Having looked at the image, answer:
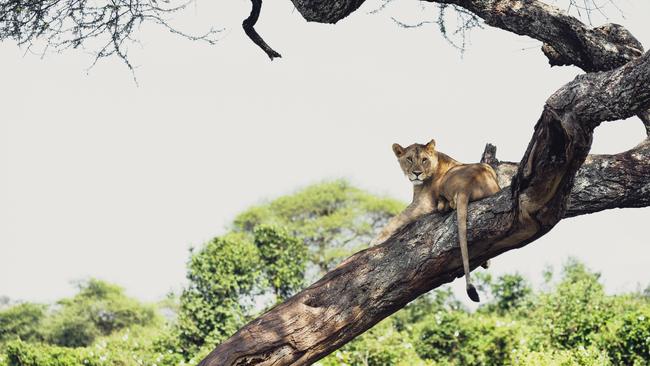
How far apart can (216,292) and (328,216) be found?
1416 cm

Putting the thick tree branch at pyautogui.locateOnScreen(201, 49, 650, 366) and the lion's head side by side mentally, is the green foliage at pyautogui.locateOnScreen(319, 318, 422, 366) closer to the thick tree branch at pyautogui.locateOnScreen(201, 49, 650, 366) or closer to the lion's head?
the lion's head

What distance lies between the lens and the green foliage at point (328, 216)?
26797mm

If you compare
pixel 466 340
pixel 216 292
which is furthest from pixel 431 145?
pixel 216 292

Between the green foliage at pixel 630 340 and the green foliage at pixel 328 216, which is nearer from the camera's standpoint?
the green foliage at pixel 630 340

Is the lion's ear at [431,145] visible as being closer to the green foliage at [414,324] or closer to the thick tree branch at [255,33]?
the thick tree branch at [255,33]

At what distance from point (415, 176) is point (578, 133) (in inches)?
67.7

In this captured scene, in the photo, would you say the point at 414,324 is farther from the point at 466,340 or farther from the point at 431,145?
the point at 431,145

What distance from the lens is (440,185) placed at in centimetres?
520

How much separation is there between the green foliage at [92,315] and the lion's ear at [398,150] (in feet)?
68.0

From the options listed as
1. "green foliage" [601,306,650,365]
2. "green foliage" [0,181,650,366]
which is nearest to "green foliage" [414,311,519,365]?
"green foliage" [0,181,650,366]

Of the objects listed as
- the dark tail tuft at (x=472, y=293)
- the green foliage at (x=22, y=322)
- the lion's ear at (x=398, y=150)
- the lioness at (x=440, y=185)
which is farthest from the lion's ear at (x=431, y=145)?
the green foliage at (x=22, y=322)

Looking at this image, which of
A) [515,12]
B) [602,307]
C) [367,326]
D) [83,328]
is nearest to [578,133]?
[367,326]

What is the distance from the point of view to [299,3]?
5.81 m

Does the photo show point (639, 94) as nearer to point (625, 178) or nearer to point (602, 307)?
point (625, 178)
